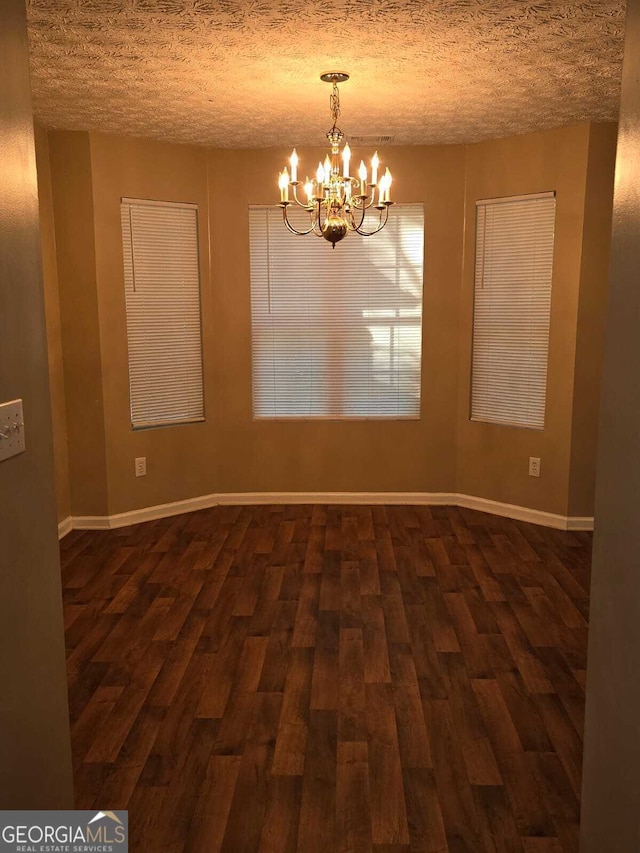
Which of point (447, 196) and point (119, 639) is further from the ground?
point (447, 196)

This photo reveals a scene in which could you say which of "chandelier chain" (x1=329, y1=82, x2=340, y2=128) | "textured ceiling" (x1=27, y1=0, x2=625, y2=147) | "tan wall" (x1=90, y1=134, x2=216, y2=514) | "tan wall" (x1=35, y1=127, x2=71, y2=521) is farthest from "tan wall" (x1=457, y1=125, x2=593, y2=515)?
"tan wall" (x1=35, y1=127, x2=71, y2=521)

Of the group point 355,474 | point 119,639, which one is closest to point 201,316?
point 355,474

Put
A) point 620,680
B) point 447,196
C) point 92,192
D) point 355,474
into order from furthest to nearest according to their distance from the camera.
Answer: point 355,474, point 447,196, point 92,192, point 620,680

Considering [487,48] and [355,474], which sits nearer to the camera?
[487,48]

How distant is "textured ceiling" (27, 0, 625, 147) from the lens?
2.71 metres

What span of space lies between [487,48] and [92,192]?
2759mm

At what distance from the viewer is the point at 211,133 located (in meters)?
4.73

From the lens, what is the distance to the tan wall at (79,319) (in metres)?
4.71

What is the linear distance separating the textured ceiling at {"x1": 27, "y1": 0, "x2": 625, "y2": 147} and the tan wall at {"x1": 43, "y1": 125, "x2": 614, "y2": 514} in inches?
12.6

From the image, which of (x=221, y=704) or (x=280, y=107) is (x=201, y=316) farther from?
(x=221, y=704)

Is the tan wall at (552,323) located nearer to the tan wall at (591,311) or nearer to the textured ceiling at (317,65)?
the tan wall at (591,311)

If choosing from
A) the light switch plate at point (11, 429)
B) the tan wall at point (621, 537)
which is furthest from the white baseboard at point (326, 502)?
the light switch plate at point (11, 429)

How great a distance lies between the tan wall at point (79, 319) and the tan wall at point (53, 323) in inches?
1.6

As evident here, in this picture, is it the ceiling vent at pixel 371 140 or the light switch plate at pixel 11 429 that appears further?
the ceiling vent at pixel 371 140
